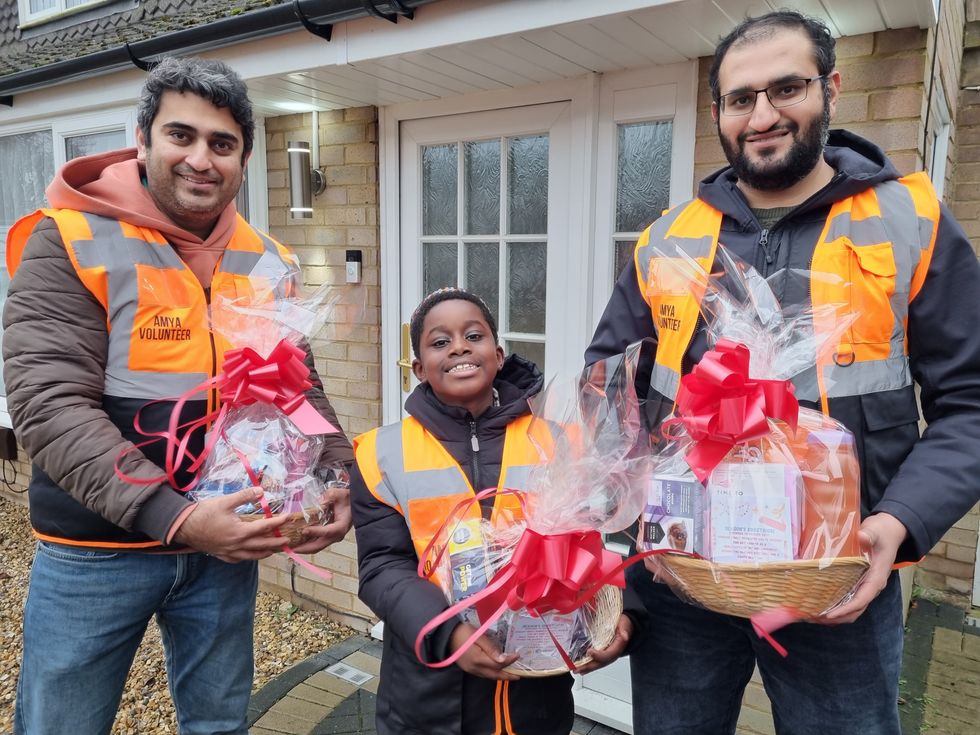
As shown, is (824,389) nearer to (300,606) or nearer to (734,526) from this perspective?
(734,526)

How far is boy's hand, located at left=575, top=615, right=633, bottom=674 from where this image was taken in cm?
140

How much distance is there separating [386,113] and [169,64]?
Answer: 1899 mm

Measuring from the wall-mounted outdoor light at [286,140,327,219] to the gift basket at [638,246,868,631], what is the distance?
2881 millimetres

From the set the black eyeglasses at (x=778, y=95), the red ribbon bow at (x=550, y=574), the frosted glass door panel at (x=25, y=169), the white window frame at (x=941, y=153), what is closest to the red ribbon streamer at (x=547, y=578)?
the red ribbon bow at (x=550, y=574)

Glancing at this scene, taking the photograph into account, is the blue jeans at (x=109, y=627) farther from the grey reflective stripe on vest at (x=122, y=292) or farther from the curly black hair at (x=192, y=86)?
the curly black hair at (x=192, y=86)

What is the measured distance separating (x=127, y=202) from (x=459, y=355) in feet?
3.13

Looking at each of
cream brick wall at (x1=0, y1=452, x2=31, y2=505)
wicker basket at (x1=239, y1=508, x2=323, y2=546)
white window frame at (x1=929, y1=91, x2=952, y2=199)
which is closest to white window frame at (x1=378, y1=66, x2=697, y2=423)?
white window frame at (x1=929, y1=91, x2=952, y2=199)

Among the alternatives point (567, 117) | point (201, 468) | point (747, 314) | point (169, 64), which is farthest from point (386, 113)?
point (747, 314)

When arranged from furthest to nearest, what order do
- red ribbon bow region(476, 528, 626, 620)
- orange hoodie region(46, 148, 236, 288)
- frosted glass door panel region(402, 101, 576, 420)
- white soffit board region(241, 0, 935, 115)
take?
frosted glass door panel region(402, 101, 576, 420)
white soffit board region(241, 0, 935, 115)
orange hoodie region(46, 148, 236, 288)
red ribbon bow region(476, 528, 626, 620)

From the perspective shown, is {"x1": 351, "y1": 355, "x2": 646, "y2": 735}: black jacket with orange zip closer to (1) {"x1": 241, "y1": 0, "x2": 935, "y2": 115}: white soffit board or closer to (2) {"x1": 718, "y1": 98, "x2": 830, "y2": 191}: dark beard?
(2) {"x1": 718, "y1": 98, "x2": 830, "y2": 191}: dark beard

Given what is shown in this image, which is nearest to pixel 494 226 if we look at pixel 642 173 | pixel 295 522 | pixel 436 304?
pixel 642 173

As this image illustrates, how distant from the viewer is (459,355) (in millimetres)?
1781

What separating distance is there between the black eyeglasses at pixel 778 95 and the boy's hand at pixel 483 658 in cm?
129

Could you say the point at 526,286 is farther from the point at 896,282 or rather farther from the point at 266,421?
the point at 896,282
